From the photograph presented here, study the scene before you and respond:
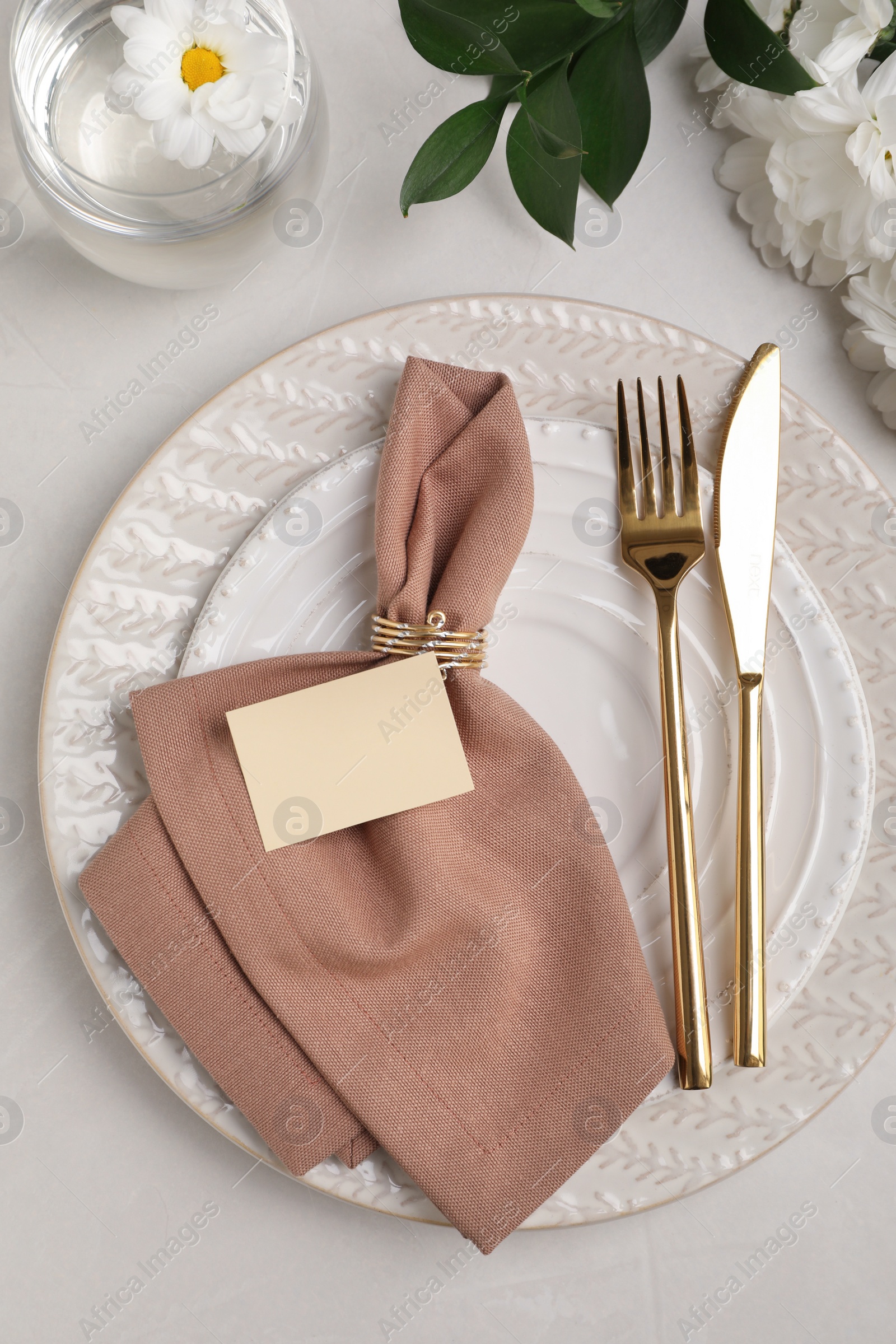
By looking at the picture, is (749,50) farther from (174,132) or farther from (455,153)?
(174,132)

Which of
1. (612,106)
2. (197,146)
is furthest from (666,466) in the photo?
(197,146)

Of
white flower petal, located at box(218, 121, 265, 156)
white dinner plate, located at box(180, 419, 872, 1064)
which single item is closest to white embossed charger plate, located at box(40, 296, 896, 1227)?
white dinner plate, located at box(180, 419, 872, 1064)

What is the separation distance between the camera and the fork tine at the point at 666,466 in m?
0.50

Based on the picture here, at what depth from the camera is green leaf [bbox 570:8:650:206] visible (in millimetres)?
497

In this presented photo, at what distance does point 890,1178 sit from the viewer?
0.54m

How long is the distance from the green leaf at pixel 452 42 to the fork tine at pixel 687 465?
196 millimetres

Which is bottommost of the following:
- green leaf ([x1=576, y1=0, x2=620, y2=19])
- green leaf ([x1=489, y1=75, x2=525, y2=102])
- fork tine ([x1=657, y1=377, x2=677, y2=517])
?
fork tine ([x1=657, y1=377, x2=677, y2=517])

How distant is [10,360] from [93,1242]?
1.89 feet

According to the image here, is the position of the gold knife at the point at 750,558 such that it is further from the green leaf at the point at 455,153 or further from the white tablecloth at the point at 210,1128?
the green leaf at the point at 455,153

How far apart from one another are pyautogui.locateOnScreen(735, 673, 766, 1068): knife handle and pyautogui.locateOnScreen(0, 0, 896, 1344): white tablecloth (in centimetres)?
14

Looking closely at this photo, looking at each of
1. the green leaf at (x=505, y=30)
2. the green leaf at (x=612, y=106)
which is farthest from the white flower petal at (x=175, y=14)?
the green leaf at (x=612, y=106)

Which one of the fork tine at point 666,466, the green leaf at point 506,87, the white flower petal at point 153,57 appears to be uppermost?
the white flower petal at point 153,57

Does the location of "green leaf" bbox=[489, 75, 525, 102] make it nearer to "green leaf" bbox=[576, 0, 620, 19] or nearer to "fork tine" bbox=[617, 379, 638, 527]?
"green leaf" bbox=[576, 0, 620, 19]

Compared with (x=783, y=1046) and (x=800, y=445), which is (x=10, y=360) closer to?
(x=800, y=445)
